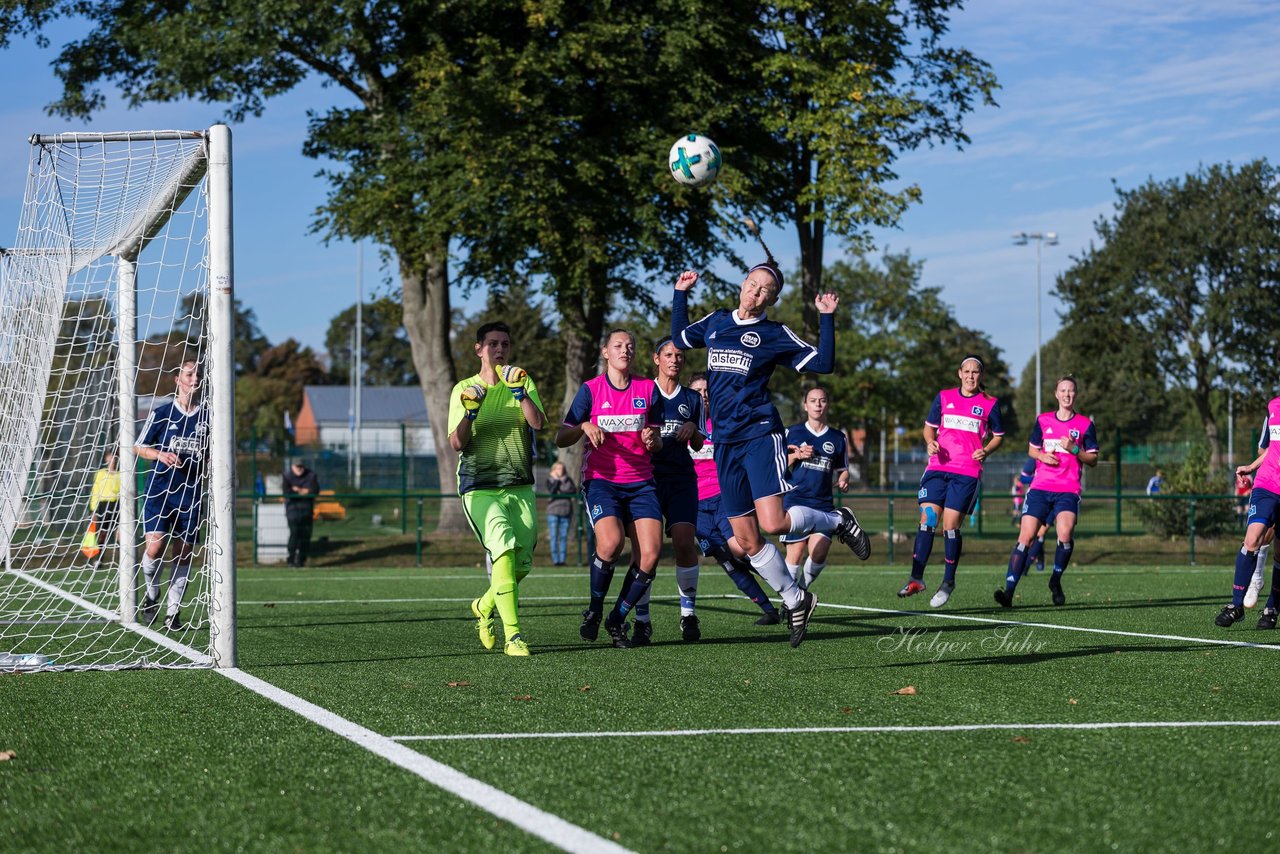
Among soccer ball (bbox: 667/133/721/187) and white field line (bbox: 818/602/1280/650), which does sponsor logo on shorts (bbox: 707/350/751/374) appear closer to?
soccer ball (bbox: 667/133/721/187)

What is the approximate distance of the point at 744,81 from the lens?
26547 millimetres

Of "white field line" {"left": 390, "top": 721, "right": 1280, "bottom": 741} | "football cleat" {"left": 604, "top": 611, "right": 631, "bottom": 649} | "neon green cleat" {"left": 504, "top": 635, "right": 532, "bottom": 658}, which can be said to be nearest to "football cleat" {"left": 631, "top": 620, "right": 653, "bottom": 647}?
"football cleat" {"left": 604, "top": 611, "right": 631, "bottom": 649}

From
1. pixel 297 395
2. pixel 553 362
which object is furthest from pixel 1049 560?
pixel 297 395

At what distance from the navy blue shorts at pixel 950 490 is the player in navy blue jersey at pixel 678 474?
3286mm

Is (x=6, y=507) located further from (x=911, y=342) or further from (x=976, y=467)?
(x=911, y=342)

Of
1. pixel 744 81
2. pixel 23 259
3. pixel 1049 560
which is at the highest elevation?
pixel 744 81

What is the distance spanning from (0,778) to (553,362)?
49.2 meters

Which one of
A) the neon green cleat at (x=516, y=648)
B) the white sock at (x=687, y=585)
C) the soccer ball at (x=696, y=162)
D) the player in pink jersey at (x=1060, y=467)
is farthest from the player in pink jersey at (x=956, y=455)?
the neon green cleat at (x=516, y=648)

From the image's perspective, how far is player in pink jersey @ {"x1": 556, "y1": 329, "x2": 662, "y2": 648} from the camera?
9312 millimetres

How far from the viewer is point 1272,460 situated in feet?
35.0

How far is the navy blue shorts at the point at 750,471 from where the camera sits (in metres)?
7.97

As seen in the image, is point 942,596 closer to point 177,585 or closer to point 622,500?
point 622,500

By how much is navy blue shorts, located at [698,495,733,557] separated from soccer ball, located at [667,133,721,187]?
287 centimetres

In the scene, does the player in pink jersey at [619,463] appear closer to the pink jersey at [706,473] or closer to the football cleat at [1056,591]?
the pink jersey at [706,473]
